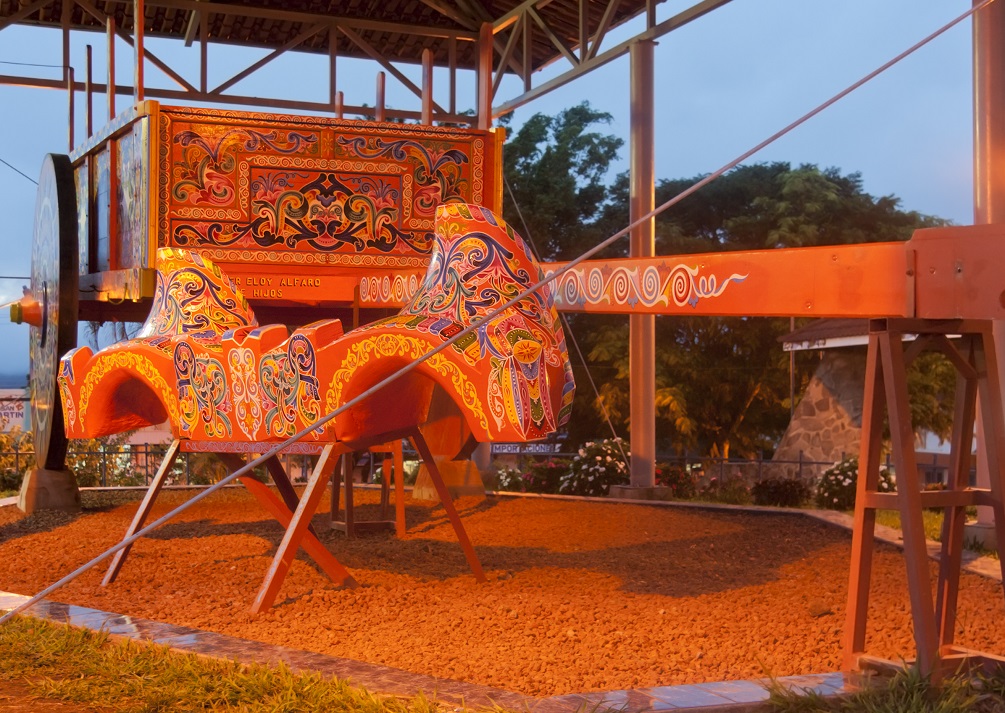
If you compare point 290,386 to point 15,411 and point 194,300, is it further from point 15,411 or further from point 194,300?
point 15,411

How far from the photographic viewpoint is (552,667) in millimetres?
4676

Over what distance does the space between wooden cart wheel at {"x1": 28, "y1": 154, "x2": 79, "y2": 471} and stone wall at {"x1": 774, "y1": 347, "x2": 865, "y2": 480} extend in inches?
472

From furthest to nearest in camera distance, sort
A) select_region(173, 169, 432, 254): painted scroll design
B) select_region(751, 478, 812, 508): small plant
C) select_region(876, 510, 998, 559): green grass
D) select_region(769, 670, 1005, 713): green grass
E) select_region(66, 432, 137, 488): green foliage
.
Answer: select_region(66, 432, 137, 488): green foliage
select_region(751, 478, 812, 508): small plant
select_region(173, 169, 432, 254): painted scroll design
select_region(876, 510, 998, 559): green grass
select_region(769, 670, 1005, 713): green grass

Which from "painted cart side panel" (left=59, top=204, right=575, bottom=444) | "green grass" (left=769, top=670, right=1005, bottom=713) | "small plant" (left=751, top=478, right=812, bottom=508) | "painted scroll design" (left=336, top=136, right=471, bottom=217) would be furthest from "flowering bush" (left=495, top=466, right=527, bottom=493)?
"green grass" (left=769, top=670, right=1005, bottom=713)

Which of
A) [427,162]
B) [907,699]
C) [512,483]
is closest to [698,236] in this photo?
[512,483]

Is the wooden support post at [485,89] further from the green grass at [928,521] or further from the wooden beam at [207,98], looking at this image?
the green grass at [928,521]

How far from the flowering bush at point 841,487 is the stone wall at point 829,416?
5.34 meters

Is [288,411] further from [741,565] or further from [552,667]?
[741,565]

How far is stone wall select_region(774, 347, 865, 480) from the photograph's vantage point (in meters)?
19.2

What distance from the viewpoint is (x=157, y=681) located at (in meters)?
4.30

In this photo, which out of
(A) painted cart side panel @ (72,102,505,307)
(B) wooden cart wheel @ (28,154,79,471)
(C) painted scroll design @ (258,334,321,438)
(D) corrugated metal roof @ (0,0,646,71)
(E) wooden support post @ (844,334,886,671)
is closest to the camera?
(E) wooden support post @ (844,334,886,671)

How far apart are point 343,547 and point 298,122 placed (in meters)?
3.39

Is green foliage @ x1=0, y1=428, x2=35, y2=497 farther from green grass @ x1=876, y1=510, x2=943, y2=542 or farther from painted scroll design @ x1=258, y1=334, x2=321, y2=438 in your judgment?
green grass @ x1=876, y1=510, x2=943, y2=542

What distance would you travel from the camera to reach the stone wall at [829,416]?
63.2 feet
